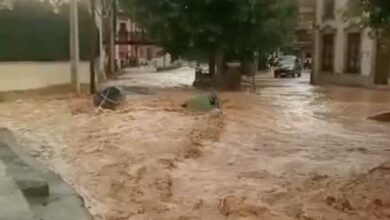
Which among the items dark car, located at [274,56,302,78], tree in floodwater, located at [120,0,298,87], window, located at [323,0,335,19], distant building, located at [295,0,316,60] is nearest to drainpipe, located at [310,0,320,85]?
window, located at [323,0,335,19]

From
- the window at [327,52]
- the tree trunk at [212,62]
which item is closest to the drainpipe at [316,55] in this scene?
the window at [327,52]

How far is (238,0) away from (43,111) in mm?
9692

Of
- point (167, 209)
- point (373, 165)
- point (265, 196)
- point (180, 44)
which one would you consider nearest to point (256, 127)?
point (373, 165)

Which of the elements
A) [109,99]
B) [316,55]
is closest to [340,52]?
[316,55]

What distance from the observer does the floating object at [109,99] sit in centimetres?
1664

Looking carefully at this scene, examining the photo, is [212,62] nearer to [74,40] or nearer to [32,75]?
[74,40]

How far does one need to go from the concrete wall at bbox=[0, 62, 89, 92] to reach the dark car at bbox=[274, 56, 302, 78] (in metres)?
23.7

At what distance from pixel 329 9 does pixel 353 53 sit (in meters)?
3.06

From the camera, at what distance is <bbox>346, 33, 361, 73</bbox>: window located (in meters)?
31.3

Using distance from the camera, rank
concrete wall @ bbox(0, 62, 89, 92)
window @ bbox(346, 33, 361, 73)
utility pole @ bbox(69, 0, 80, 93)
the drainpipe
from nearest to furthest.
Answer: concrete wall @ bbox(0, 62, 89, 92) < utility pole @ bbox(69, 0, 80, 93) < window @ bbox(346, 33, 361, 73) < the drainpipe

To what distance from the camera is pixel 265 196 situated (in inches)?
315

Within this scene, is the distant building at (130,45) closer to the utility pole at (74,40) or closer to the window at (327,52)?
the window at (327,52)

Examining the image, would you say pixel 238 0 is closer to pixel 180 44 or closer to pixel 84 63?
pixel 180 44

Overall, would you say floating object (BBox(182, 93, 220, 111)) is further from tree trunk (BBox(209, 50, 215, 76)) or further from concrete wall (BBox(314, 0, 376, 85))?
concrete wall (BBox(314, 0, 376, 85))
